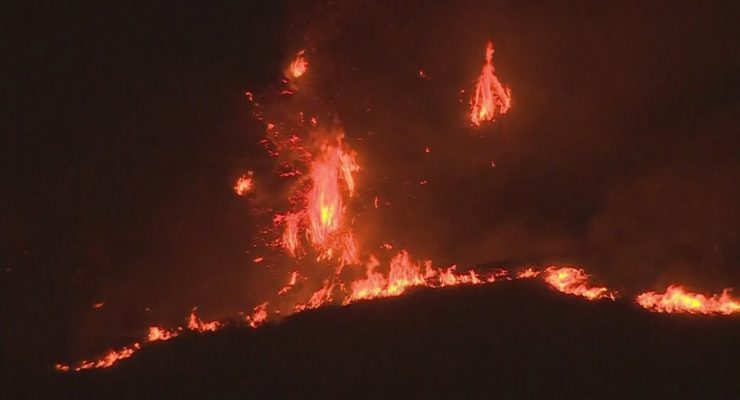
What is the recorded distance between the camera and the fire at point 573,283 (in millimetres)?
4828

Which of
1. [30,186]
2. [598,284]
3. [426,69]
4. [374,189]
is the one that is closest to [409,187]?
A: [374,189]

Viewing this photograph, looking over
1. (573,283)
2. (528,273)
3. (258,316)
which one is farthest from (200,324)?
(573,283)

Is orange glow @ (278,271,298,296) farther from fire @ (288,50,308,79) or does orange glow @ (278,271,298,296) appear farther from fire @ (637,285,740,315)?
fire @ (637,285,740,315)

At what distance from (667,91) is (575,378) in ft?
8.80

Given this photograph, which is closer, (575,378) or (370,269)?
(575,378)

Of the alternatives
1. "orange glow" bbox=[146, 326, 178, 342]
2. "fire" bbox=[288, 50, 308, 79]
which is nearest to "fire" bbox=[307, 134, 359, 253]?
"fire" bbox=[288, 50, 308, 79]

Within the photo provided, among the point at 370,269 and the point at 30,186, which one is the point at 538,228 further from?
the point at 30,186

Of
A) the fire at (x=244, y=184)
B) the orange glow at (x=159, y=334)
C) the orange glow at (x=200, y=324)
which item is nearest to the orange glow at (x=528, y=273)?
the fire at (x=244, y=184)

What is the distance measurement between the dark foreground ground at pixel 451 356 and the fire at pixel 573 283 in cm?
17

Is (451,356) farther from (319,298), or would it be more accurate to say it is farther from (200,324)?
(200,324)

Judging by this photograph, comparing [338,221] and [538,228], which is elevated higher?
[338,221]

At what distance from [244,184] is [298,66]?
1160 mm

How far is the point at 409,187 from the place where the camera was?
546 cm

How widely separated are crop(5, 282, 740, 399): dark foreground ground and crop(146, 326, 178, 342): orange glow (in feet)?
0.28
